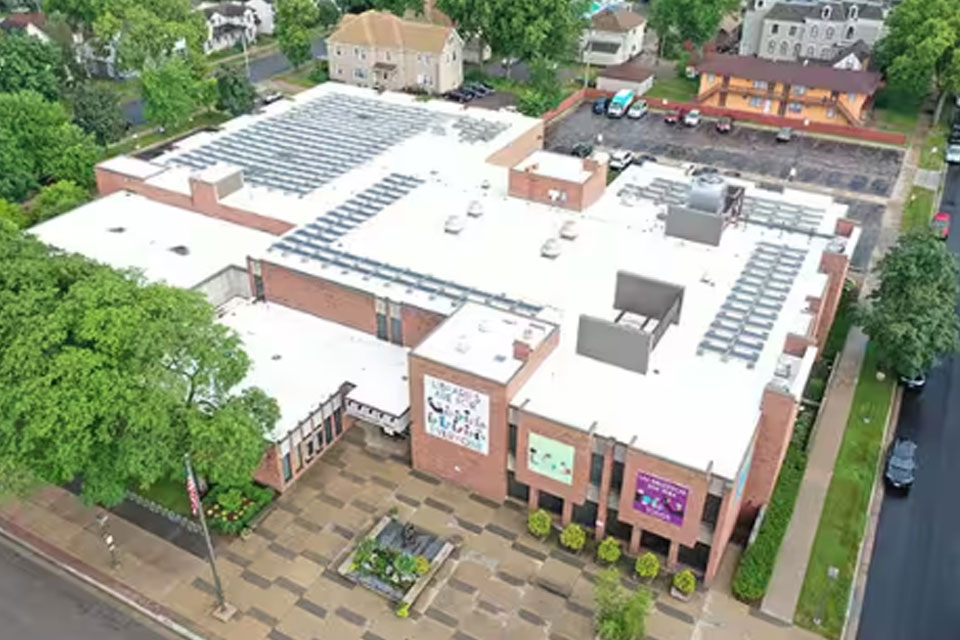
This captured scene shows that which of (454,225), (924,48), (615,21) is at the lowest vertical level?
(454,225)

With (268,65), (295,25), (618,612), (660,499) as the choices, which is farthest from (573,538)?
(268,65)

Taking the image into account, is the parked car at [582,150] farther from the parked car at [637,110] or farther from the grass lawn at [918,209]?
the grass lawn at [918,209]

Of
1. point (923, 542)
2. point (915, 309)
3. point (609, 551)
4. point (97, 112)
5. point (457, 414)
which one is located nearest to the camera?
point (609, 551)

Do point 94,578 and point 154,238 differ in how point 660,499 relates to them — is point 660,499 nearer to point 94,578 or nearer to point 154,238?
point 94,578

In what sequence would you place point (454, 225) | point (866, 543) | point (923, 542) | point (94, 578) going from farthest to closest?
point (454, 225) → point (923, 542) → point (866, 543) → point (94, 578)

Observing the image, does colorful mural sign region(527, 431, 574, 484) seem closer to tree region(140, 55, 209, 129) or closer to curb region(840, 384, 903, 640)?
curb region(840, 384, 903, 640)

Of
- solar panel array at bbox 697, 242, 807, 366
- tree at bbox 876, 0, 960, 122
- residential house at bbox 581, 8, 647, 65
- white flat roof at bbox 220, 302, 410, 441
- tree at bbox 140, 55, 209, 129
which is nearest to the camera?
solar panel array at bbox 697, 242, 807, 366

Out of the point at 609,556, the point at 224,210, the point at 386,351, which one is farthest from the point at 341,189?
the point at 609,556

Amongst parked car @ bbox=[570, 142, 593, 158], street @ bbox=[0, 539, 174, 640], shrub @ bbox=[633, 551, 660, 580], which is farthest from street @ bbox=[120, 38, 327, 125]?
shrub @ bbox=[633, 551, 660, 580]
